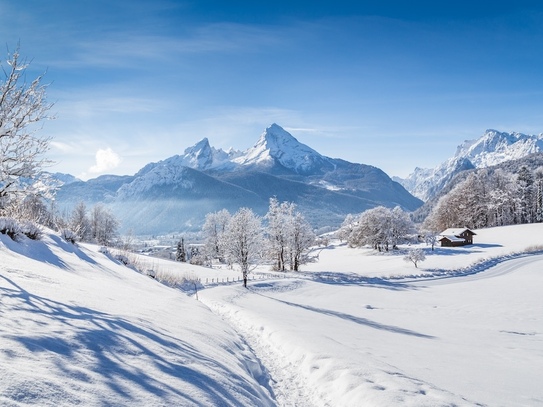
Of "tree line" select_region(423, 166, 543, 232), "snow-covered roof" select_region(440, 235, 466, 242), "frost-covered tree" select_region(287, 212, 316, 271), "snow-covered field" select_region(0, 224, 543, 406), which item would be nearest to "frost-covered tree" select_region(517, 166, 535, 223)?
"tree line" select_region(423, 166, 543, 232)

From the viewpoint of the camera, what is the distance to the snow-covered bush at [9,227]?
1278 cm

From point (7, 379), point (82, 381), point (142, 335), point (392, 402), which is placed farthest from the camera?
point (392, 402)

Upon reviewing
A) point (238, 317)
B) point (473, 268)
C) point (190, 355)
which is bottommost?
point (473, 268)

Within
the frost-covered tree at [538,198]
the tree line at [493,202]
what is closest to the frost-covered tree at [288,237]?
the tree line at [493,202]

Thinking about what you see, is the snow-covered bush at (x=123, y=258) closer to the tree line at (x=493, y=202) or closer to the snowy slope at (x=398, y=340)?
the snowy slope at (x=398, y=340)

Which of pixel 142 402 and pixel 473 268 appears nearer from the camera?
pixel 142 402

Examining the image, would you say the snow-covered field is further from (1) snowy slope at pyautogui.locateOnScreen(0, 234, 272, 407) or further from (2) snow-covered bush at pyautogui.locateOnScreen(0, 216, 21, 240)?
(2) snow-covered bush at pyautogui.locateOnScreen(0, 216, 21, 240)

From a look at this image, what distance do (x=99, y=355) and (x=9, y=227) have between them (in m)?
11.5

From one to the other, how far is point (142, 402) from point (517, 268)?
65.6m

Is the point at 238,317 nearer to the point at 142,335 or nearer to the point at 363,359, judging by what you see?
the point at 363,359

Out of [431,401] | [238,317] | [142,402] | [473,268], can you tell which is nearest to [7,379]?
[142,402]

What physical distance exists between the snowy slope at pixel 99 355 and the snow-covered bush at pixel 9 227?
4508mm

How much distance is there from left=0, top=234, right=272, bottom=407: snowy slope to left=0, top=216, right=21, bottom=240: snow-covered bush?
4.51 meters

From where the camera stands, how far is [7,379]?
3.21 meters
